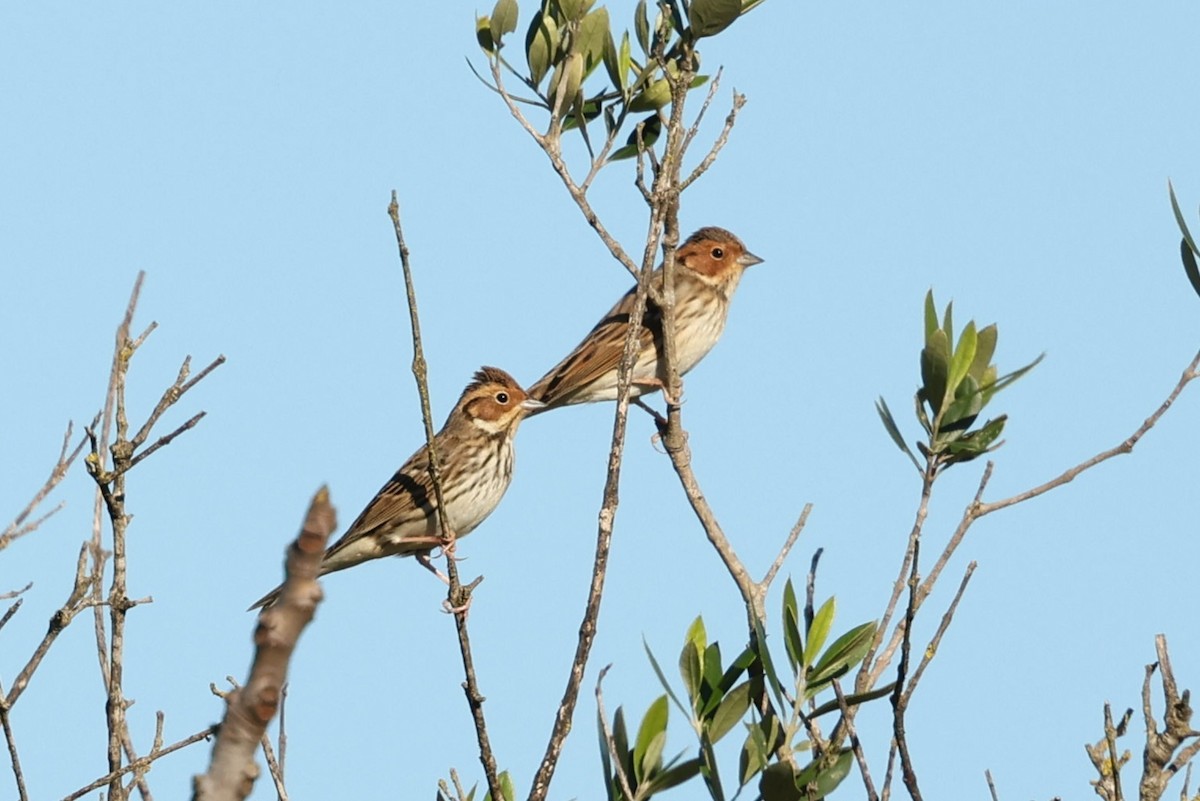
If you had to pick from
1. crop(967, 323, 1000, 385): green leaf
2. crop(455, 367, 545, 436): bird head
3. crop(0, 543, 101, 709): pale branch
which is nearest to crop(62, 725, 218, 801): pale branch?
crop(0, 543, 101, 709): pale branch

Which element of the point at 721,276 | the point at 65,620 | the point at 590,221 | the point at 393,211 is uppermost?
the point at 721,276

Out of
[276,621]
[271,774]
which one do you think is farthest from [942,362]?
[276,621]

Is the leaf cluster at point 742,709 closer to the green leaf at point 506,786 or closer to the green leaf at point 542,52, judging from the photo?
the green leaf at point 506,786

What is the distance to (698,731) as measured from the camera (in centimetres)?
464

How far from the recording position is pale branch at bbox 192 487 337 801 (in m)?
1.41

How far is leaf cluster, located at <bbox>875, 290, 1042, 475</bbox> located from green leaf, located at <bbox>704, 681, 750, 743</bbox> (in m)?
0.91

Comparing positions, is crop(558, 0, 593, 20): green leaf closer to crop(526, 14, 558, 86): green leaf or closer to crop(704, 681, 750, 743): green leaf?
crop(526, 14, 558, 86): green leaf

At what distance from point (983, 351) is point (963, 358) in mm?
88

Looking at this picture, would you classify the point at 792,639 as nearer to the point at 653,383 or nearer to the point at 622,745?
the point at 622,745

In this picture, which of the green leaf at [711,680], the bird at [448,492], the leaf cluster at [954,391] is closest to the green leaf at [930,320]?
the leaf cluster at [954,391]

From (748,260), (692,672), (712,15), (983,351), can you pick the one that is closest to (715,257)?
(748,260)

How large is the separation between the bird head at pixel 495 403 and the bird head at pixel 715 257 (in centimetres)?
158

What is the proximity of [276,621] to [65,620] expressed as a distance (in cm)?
383

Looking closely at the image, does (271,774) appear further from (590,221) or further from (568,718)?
(590,221)
